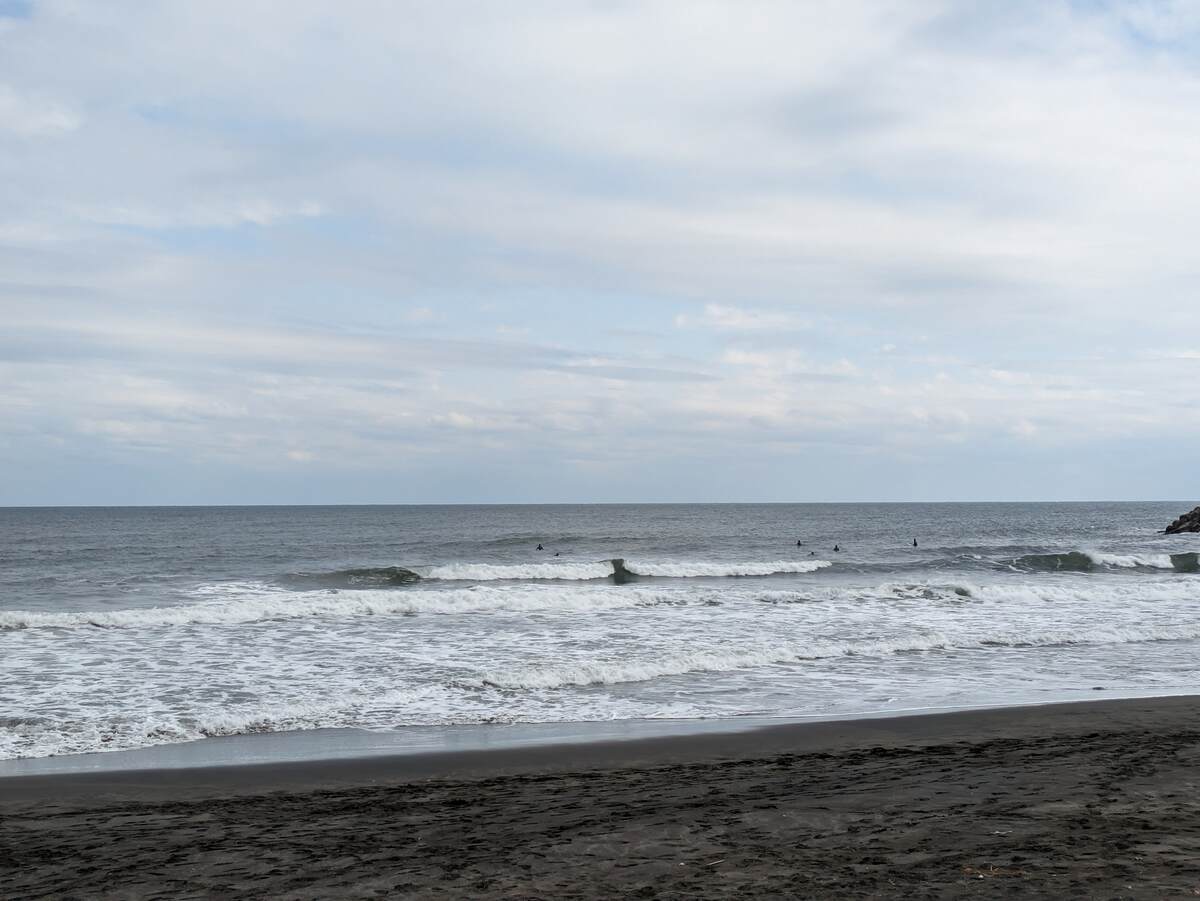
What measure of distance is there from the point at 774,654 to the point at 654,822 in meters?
10.6

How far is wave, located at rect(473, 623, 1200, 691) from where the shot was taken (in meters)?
14.6

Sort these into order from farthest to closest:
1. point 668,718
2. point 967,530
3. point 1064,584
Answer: point 967,530, point 1064,584, point 668,718

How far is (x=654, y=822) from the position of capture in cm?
703

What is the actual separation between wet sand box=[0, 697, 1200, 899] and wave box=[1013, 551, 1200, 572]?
1379 inches

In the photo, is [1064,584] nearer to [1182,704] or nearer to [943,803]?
[1182,704]

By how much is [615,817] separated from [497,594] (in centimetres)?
2125

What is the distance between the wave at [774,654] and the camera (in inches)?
577

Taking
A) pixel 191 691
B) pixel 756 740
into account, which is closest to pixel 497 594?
pixel 191 691

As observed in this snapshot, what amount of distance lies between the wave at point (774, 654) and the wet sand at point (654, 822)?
431 centimetres

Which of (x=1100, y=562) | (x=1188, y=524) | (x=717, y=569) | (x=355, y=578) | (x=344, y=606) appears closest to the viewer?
(x=344, y=606)

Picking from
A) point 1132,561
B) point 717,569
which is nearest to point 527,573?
point 717,569

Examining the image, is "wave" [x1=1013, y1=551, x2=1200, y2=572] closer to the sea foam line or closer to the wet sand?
the sea foam line

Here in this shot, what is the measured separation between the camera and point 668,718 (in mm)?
12094

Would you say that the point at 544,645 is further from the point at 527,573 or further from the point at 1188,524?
the point at 1188,524
